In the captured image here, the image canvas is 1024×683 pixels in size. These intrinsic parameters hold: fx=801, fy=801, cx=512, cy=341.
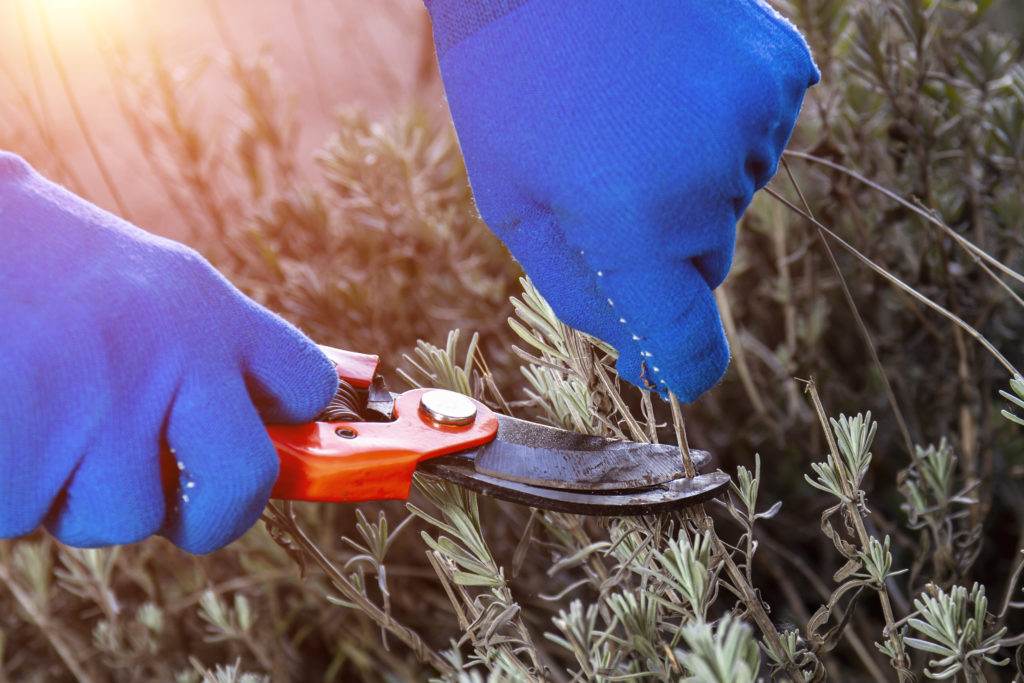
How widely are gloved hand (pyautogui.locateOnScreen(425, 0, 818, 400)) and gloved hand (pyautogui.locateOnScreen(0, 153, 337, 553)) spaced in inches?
15.8

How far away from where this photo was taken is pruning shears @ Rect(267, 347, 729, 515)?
0.88 meters

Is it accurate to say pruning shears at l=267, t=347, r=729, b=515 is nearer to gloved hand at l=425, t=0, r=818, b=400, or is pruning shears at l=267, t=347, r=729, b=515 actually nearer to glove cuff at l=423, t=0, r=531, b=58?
gloved hand at l=425, t=0, r=818, b=400

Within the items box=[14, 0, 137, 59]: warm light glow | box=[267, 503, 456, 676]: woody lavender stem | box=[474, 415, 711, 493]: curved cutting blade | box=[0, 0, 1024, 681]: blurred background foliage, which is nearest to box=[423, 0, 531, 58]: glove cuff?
box=[0, 0, 1024, 681]: blurred background foliage

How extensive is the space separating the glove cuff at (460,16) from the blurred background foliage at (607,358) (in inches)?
15.5

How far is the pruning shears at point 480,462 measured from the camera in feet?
2.90

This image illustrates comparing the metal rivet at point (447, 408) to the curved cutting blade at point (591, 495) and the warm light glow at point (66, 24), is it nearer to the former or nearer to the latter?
the curved cutting blade at point (591, 495)

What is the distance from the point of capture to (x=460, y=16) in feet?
3.21

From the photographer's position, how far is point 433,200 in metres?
1.87

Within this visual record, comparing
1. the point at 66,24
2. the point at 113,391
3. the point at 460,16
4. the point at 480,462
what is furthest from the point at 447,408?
the point at 66,24

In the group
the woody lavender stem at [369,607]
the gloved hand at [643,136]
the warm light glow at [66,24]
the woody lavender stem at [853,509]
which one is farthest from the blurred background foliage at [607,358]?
the warm light glow at [66,24]

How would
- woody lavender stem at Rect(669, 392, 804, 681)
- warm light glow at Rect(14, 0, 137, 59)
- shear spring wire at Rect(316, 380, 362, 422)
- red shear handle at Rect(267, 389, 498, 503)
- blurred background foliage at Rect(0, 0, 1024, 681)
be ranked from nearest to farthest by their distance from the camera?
1. woody lavender stem at Rect(669, 392, 804, 681)
2. red shear handle at Rect(267, 389, 498, 503)
3. shear spring wire at Rect(316, 380, 362, 422)
4. blurred background foliage at Rect(0, 0, 1024, 681)
5. warm light glow at Rect(14, 0, 137, 59)

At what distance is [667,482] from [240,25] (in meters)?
5.41

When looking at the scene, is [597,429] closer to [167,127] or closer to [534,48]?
[534,48]

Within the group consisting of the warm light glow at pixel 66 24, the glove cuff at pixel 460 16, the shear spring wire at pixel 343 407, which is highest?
the glove cuff at pixel 460 16
